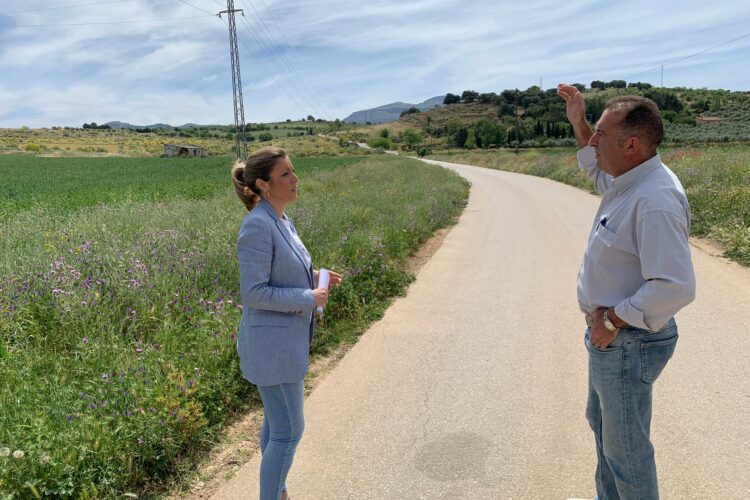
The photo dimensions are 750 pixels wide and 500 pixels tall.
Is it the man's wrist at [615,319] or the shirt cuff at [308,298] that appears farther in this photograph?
the shirt cuff at [308,298]

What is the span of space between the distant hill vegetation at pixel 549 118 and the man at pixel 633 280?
41.8 metres

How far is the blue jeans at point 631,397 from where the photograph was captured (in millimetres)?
2088

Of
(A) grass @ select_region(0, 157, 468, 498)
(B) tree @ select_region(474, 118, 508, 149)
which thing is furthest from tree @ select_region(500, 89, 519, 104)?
(A) grass @ select_region(0, 157, 468, 498)

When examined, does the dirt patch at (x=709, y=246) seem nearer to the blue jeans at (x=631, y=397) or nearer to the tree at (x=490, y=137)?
the blue jeans at (x=631, y=397)

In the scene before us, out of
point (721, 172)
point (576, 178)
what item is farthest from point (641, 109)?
point (576, 178)

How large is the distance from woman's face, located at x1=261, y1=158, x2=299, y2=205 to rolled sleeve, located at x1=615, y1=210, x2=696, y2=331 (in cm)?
160

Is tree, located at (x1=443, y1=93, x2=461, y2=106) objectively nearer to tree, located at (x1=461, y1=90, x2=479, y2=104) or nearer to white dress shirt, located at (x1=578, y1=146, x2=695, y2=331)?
tree, located at (x1=461, y1=90, x2=479, y2=104)

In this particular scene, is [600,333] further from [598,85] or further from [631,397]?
[598,85]

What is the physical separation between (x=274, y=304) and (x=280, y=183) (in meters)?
0.62

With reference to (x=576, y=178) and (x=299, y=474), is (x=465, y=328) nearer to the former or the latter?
(x=299, y=474)

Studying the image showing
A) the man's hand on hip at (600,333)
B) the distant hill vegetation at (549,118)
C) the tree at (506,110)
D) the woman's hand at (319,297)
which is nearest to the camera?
the man's hand on hip at (600,333)

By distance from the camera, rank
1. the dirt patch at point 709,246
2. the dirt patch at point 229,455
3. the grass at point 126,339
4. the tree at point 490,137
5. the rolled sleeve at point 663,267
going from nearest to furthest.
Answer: the rolled sleeve at point 663,267, the grass at point 126,339, the dirt patch at point 229,455, the dirt patch at point 709,246, the tree at point 490,137

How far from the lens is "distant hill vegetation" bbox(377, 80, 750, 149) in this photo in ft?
213

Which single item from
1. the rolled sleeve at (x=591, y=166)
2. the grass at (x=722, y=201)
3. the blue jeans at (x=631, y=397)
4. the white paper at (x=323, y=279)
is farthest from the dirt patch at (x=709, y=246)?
the white paper at (x=323, y=279)
